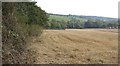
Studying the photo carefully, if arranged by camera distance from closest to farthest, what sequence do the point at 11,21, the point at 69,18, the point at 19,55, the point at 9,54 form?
the point at 9,54 < the point at 19,55 < the point at 11,21 < the point at 69,18

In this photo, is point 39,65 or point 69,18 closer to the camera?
point 39,65

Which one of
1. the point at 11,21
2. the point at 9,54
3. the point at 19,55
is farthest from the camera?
the point at 11,21

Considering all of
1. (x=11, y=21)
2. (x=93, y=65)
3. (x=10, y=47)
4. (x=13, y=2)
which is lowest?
(x=93, y=65)

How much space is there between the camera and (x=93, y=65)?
465 inches

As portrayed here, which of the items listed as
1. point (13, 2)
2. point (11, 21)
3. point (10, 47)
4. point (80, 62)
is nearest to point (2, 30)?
point (10, 47)

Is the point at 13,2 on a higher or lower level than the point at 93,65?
higher

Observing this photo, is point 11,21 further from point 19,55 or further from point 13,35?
point 19,55

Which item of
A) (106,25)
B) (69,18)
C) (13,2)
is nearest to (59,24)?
(69,18)

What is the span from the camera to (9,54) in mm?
9336

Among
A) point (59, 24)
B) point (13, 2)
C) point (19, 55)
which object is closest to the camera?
point (19, 55)

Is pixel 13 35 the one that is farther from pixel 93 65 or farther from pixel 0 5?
pixel 93 65

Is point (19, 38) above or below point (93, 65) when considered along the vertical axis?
above

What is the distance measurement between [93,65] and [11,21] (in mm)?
3642

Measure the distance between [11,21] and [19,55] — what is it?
160 centimetres
